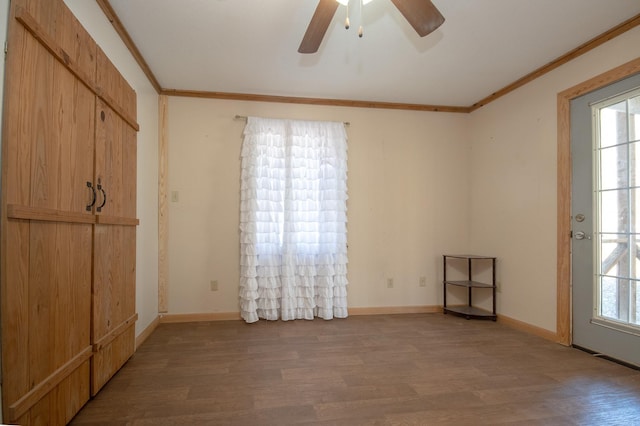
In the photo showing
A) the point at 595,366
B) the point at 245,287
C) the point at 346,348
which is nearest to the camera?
the point at 595,366

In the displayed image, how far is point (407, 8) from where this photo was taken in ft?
5.59

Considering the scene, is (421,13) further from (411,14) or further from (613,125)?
(613,125)

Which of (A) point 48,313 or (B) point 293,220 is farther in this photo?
(B) point 293,220

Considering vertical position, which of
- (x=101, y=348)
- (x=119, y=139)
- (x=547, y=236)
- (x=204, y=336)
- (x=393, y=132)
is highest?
(x=393, y=132)

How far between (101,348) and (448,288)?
11.5 feet

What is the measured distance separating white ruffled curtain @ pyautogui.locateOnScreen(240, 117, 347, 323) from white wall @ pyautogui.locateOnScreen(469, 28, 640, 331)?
166cm

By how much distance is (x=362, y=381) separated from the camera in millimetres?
2109

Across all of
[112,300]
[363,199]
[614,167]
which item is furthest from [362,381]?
[614,167]

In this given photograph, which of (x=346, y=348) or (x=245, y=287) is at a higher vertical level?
(x=245, y=287)

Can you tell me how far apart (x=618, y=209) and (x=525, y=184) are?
0.86 meters

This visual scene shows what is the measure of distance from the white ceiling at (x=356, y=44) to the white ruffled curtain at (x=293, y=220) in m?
0.53

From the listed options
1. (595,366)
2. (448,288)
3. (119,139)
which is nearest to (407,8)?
(119,139)

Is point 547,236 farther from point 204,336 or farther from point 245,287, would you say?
point 204,336

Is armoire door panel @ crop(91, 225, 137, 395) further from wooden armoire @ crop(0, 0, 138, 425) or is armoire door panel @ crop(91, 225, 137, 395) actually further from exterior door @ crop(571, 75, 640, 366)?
exterior door @ crop(571, 75, 640, 366)
